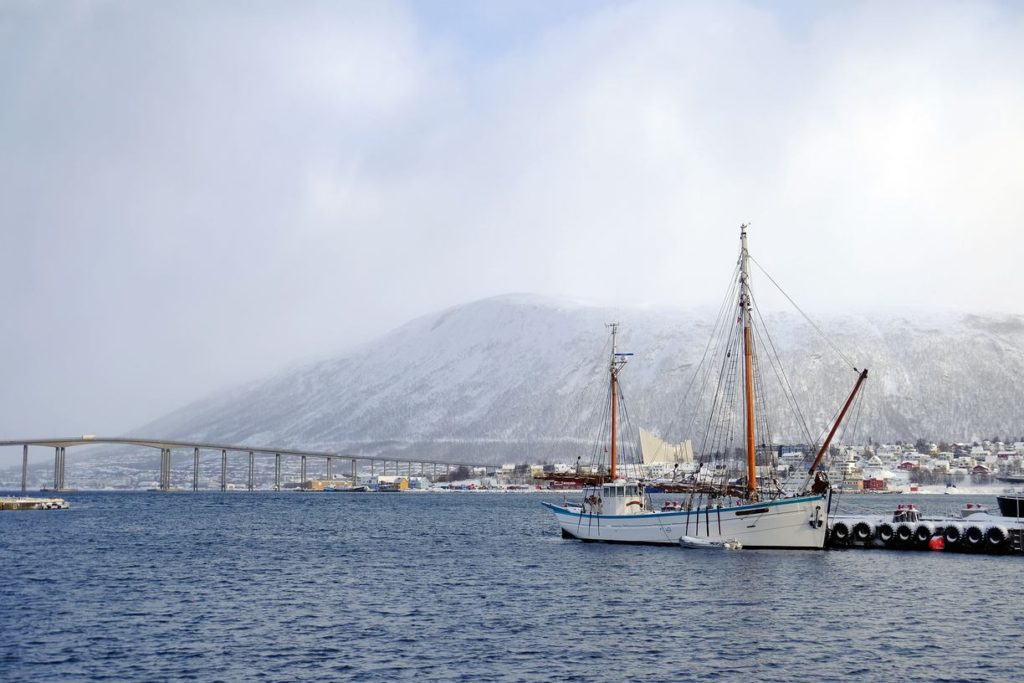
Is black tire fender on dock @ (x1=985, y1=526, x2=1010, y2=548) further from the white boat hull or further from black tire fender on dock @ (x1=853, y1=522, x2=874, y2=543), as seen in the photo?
the white boat hull

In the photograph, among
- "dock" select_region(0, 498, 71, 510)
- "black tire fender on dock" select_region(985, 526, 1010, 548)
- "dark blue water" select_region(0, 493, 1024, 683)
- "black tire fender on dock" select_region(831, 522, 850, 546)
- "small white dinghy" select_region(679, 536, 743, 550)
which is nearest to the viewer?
"dark blue water" select_region(0, 493, 1024, 683)

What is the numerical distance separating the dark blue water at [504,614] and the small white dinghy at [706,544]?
1039 millimetres

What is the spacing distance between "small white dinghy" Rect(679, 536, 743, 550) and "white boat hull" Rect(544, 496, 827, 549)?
1.06ft

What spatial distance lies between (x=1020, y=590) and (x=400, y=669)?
1449 inches

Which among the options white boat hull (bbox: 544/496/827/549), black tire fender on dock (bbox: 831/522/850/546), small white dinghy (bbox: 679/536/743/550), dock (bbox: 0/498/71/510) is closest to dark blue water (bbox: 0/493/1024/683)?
small white dinghy (bbox: 679/536/743/550)

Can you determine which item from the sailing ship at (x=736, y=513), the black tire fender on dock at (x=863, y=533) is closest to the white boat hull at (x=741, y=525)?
the sailing ship at (x=736, y=513)

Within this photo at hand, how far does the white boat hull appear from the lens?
231 ft

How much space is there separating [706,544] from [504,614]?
3074cm

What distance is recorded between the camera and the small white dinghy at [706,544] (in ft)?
238

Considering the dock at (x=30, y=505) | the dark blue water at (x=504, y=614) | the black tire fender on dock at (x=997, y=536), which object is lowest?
the dock at (x=30, y=505)

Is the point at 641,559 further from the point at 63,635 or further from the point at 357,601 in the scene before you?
the point at 63,635

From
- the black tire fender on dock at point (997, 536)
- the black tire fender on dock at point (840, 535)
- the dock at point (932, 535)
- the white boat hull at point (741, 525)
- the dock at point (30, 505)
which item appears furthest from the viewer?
the dock at point (30, 505)

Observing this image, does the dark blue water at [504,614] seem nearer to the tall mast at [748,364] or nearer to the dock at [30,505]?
the tall mast at [748,364]

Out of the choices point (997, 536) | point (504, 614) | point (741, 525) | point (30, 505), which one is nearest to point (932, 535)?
point (997, 536)
